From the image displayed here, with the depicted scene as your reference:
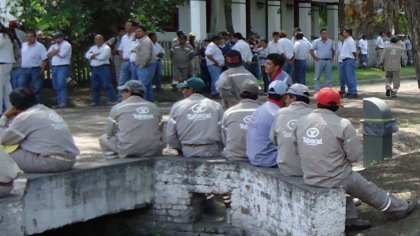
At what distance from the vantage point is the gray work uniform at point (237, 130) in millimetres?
8477

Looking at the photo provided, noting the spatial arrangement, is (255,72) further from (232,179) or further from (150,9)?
(232,179)

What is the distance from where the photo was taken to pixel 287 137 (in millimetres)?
7520

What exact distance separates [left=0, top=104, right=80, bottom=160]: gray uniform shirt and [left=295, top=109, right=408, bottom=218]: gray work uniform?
7.92ft

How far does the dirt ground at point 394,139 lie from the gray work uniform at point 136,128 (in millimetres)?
1458

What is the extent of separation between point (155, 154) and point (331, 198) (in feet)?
8.61

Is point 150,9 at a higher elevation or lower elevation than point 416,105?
higher

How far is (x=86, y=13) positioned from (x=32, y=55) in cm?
306

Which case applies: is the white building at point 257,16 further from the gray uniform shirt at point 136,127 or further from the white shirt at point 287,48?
the gray uniform shirt at point 136,127

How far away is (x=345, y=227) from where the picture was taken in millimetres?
7594

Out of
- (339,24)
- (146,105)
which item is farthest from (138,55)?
(339,24)

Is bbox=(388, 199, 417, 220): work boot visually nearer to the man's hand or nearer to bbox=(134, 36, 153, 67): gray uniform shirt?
the man's hand

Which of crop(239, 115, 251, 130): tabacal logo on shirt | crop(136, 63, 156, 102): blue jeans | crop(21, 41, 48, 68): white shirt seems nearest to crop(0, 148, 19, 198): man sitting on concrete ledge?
crop(239, 115, 251, 130): tabacal logo on shirt

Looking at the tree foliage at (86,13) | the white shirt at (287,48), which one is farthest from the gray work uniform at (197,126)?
the white shirt at (287,48)

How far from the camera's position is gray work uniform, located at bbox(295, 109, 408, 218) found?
7070mm
